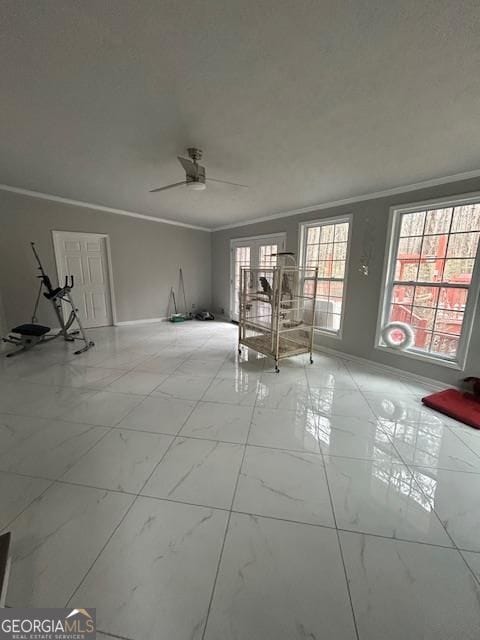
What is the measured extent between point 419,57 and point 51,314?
564 cm

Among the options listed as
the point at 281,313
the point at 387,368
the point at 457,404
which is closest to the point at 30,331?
the point at 281,313

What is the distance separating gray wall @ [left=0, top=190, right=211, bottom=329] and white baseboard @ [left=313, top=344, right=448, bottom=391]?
3.90m

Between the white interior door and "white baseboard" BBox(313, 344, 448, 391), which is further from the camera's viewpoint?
the white interior door

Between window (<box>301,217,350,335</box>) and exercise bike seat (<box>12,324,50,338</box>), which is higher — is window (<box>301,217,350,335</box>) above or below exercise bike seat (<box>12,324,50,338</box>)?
above

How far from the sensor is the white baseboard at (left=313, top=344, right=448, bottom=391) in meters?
2.96

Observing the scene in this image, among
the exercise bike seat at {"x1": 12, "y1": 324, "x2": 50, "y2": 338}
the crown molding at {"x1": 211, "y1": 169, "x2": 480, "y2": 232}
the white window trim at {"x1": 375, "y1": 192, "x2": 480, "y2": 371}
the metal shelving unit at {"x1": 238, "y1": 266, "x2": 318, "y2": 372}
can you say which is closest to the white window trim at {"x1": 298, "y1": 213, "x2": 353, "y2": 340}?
the crown molding at {"x1": 211, "y1": 169, "x2": 480, "y2": 232}

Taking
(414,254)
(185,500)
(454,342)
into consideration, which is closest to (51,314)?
(185,500)

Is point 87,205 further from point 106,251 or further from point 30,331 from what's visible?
point 30,331

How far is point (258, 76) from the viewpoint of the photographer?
4.77 feet

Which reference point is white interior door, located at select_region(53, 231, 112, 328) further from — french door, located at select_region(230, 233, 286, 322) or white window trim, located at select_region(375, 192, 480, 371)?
white window trim, located at select_region(375, 192, 480, 371)

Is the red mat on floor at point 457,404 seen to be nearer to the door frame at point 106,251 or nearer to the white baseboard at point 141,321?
the white baseboard at point 141,321

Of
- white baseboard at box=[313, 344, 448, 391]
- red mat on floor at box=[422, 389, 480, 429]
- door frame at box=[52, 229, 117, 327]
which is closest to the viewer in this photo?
red mat on floor at box=[422, 389, 480, 429]

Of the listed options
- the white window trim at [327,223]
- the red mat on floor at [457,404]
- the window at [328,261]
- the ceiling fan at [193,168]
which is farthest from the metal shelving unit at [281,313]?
the red mat on floor at [457,404]

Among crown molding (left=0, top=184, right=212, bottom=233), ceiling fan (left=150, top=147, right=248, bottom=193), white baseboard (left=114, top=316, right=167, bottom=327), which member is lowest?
white baseboard (left=114, top=316, right=167, bottom=327)
